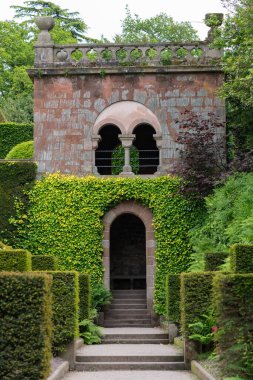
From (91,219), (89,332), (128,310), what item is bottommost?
(89,332)

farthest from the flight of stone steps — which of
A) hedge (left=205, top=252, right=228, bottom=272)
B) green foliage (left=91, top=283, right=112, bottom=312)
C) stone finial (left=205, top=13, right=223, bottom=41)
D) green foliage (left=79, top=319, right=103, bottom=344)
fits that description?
stone finial (left=205, top=13, right=223, bottom=41)

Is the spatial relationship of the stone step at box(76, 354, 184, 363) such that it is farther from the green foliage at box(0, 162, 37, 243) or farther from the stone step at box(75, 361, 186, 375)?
the green foliage at box(0, 162, 37, 243)

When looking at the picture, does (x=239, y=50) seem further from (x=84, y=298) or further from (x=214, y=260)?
(x=84, y=298)

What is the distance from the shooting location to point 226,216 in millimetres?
20641

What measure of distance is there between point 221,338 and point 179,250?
1178cm

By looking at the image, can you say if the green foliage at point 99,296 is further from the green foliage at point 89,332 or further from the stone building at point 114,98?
the green foliage at point 89,332

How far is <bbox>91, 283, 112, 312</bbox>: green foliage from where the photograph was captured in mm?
22797

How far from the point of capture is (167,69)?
24.4 m

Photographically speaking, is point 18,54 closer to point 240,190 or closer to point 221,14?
point 221,14

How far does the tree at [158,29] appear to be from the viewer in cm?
5025

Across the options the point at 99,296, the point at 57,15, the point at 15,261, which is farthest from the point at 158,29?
the point at 15,261

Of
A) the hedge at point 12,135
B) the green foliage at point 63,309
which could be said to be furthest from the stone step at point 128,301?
the hedge at point 12,135

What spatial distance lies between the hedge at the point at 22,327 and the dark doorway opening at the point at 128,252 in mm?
16292

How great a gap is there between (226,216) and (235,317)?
9436 mm
